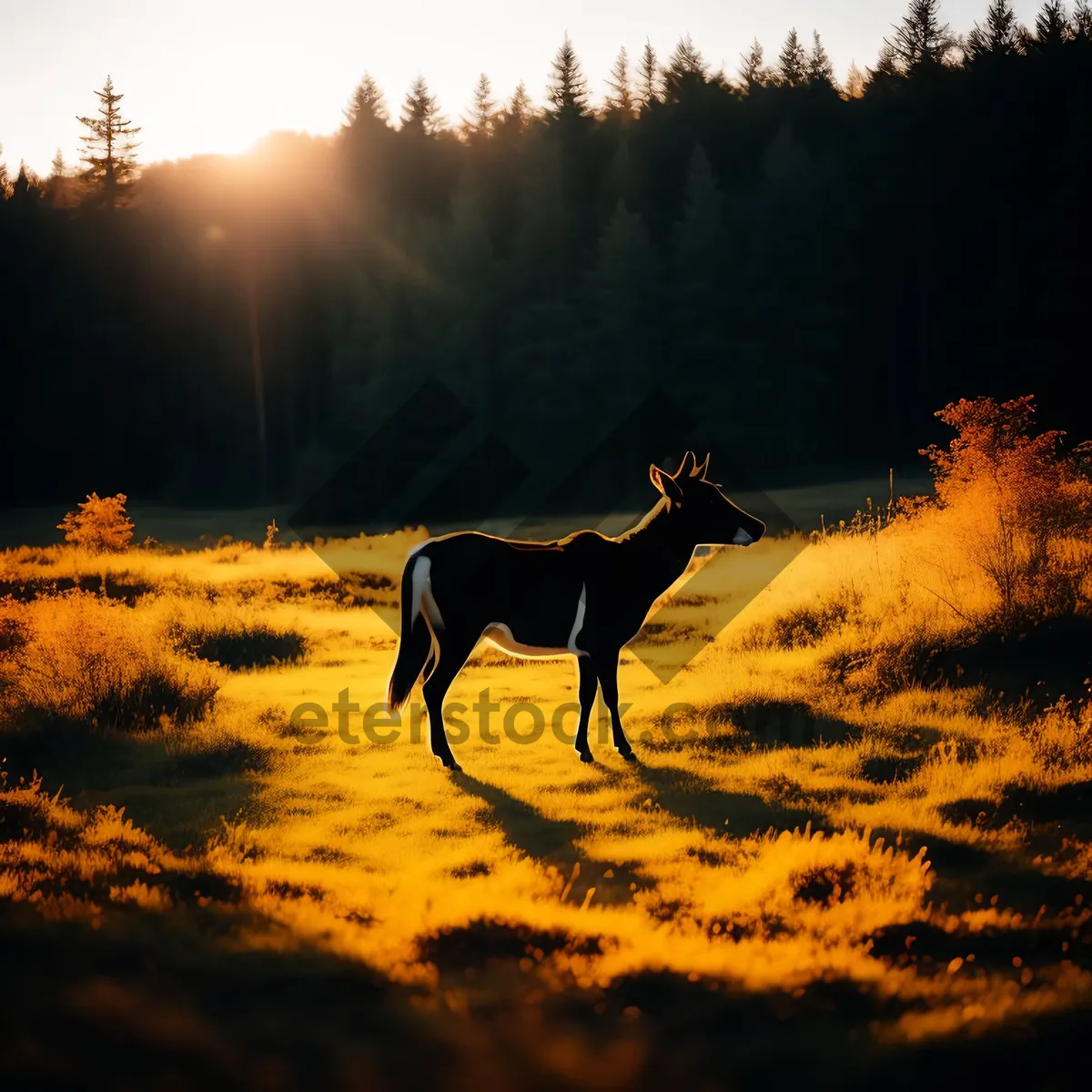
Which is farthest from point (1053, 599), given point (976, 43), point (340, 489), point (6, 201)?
point (6, 201)

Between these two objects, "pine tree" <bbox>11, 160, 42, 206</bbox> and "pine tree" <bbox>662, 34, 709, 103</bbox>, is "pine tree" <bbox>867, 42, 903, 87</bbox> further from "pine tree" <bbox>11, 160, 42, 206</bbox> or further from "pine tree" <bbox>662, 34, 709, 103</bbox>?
"pine tree" <bbox>11, 160, 42, 206</bbox>

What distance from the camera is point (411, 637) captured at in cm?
849

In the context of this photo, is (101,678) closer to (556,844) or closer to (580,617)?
(580,617)

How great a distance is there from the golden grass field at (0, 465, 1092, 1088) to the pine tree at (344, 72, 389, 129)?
46.3 meters

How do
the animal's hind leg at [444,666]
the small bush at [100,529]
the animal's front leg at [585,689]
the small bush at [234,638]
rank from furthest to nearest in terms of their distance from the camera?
1. the small bush at [100,529]
2. the small bush at [234,638]
3. the animal's front leg at [585,689]
4. the animal's hind leg at [444,666]

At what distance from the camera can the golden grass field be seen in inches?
154

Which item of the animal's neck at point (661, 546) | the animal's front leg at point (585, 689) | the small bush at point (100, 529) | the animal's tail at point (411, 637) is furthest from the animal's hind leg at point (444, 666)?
the small bush at point (100, 529)

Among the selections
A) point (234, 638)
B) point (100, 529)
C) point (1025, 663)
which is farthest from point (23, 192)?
point (1025, 663)

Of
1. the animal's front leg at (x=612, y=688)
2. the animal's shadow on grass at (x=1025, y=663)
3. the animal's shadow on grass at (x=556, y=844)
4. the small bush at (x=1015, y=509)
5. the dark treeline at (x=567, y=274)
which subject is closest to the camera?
the animal's shadow on grass at (x=556, y=844)

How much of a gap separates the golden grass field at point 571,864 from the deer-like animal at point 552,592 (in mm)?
860

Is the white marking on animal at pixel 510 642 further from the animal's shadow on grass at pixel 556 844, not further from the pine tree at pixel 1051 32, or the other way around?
the pine tree at pixel 1051 32

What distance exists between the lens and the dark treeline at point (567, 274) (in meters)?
39.8

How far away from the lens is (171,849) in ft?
21.9

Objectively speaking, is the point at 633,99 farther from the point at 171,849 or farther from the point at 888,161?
the point at 171,849
